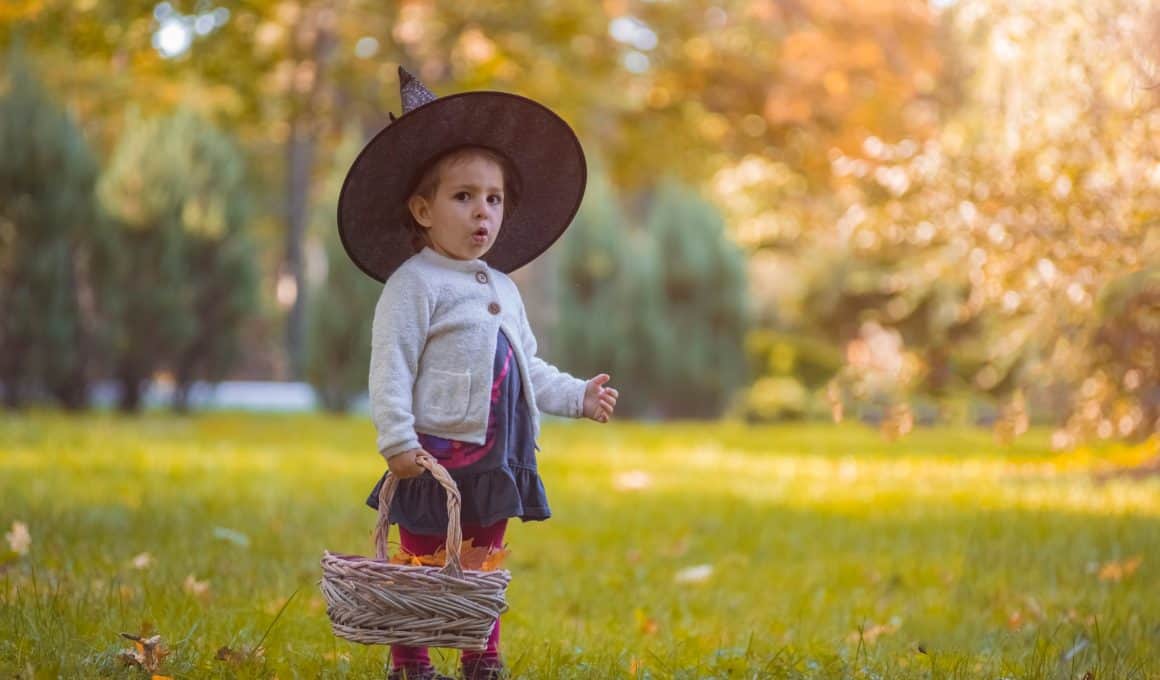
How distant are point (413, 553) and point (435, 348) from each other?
0.49m

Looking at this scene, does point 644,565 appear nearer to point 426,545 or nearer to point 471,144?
point 426,545

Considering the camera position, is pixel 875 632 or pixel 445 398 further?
pixel 875 632

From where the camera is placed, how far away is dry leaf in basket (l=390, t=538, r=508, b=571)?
307 cm

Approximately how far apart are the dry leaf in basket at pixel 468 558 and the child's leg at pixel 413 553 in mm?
97

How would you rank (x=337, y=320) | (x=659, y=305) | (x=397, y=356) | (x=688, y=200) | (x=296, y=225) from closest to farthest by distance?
(x=397, y=356) → (x=337, y=320) → (x=659, y=305) → (x=688, y=200) → (x=296, y=225)

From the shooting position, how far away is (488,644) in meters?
3.30

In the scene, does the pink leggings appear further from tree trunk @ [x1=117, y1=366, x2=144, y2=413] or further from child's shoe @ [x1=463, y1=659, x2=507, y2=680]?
tree trunk @ [x1=117, y1=366, x2=144, y2=413]

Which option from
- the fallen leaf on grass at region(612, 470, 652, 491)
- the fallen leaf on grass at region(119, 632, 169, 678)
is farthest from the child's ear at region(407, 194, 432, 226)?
the fallen leaf on grass at region(612, 470, 652, 491)

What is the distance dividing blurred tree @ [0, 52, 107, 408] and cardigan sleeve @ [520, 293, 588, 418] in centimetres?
1075

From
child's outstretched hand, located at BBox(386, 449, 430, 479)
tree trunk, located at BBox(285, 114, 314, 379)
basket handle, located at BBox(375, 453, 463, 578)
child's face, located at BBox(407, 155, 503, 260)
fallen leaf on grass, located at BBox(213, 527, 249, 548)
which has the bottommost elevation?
fallen leaf on grass, located at BBox(213, 527, 249, 548)

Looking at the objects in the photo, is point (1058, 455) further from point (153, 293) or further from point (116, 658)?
point (116, 658)

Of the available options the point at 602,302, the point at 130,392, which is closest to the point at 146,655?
the point at 130,392

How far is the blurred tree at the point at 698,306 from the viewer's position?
17.5 m

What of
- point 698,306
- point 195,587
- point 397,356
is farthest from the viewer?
point 698,306
